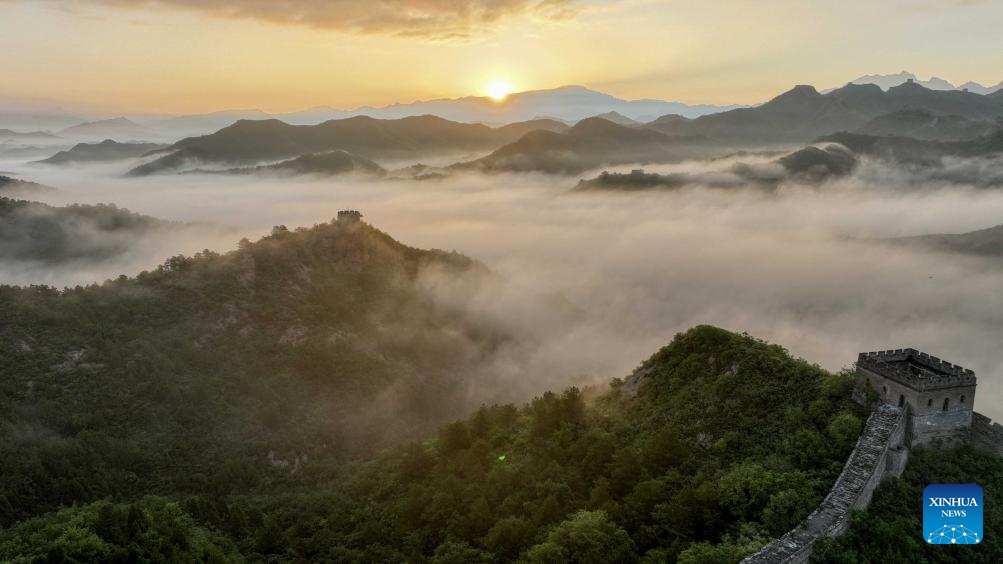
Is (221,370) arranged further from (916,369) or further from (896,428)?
(916,369)

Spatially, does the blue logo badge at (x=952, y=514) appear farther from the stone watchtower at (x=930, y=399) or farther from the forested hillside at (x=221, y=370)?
the forested hillside at (x=221, y=370)

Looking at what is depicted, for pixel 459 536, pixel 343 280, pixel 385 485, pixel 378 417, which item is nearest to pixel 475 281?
pixel 343 280

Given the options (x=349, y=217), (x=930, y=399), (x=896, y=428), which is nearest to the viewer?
(x=896, y=428)

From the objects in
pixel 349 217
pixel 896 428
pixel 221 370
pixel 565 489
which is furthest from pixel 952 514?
pixel 349 217

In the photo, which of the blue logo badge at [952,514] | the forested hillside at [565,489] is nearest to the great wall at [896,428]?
the forested hillside at [565,489]

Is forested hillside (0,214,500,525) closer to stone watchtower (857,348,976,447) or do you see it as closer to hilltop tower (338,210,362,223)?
hilltop tower (338,210,362,223)
